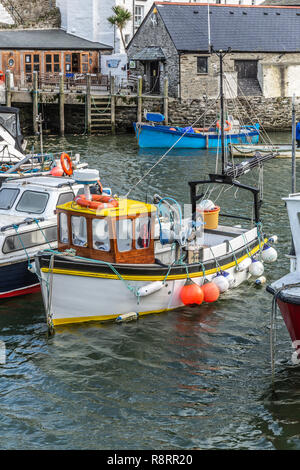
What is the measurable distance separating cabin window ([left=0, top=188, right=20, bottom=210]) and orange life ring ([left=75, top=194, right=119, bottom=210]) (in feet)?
9.93

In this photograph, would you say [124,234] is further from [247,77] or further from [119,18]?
[119,18]

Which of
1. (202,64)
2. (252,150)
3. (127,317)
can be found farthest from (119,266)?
(202,64)

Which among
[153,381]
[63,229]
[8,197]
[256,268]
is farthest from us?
[8,197]

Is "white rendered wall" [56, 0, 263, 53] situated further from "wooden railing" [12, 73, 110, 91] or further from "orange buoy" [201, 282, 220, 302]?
"orange buoy" [201, 282, 220, 302]

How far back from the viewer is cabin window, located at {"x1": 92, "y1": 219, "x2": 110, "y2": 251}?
13359 millimetres

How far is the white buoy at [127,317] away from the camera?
13617 mm

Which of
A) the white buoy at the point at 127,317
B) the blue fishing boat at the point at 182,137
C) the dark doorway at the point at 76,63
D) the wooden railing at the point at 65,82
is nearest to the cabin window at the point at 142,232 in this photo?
the white buoy at the point at 127,317

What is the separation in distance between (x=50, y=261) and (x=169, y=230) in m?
2.82

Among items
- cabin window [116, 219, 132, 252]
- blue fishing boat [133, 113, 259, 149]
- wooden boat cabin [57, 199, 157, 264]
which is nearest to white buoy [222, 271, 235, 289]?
wooden boat cabin [57, 199, 157, 264]

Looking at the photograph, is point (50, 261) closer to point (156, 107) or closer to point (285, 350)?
point (285, 350)

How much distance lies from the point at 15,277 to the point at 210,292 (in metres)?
4.17

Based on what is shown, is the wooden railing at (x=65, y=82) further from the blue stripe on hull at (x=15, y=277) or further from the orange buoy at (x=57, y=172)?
the blue stripe on hull at (x=15, y=277)

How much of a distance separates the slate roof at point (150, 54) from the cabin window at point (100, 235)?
32.7 m

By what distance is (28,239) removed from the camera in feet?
49.9
